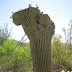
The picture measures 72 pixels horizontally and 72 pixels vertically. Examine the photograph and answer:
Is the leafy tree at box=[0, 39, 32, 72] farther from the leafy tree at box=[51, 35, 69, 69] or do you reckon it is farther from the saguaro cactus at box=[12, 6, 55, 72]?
the saguaro cactus at box=[12, 6, 55, 72]

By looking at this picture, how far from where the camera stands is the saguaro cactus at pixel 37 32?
8.50 feet

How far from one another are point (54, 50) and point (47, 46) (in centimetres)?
333

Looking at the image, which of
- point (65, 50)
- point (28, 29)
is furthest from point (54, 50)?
point (28, 29)

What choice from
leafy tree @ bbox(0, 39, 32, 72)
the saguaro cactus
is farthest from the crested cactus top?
leafy tree @ bbox(0, 39, 32, 72)

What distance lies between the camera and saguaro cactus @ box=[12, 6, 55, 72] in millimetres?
2590

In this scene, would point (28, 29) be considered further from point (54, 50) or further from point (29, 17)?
point (54, 50)

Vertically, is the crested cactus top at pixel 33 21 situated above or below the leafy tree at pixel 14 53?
above

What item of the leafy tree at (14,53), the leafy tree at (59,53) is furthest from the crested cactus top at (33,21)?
the leafy tree at (14,53)

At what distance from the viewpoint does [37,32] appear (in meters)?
2.59

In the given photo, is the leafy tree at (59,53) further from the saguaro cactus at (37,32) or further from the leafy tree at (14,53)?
the saguaro cactus at (37,32)

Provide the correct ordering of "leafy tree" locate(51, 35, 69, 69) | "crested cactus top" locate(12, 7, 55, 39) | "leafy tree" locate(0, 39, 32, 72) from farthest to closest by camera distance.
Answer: "leafy tree" locate(0, 39, 32, 72), "leafy tree" locate(51, 35, 69, 69), "crested cactus top" locate(12, 7, 55, 39)

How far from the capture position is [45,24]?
8.49ft

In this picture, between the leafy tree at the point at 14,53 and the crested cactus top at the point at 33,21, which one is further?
the leafy tree at the point at 14,53

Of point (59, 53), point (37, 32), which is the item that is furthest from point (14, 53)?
point (37, 32)
